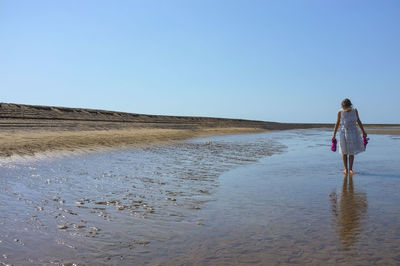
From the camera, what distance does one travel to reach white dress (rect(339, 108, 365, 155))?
7.78 m

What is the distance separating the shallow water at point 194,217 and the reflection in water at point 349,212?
1 centimetres

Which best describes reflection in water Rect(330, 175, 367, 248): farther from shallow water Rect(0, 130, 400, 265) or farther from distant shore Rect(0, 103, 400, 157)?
distant shore Rect(0, 103, 400, 157)

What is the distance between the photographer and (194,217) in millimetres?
3908

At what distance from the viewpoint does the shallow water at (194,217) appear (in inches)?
110

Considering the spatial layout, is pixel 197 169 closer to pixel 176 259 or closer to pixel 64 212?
pixel 64 212

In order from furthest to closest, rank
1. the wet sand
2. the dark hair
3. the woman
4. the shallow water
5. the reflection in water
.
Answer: the wet sand
the dark hair
the woman
the reflection in water
the shallow water

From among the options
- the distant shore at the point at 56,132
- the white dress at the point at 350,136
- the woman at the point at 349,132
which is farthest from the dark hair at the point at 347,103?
the distant shore at the point at 56,132

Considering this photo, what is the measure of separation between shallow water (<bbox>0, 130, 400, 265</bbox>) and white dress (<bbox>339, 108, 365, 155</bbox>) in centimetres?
97

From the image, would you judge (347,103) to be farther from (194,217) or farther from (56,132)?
(56,132)

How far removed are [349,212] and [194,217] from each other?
1.90 metres

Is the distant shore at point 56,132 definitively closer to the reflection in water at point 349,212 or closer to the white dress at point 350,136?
the reflection in water at point 349,212

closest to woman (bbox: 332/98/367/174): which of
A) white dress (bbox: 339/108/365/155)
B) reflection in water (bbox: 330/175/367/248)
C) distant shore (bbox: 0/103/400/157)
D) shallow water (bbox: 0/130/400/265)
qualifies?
white dress (bbox: 339/108/365/155)

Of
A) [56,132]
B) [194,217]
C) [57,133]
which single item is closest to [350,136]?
[194,217]

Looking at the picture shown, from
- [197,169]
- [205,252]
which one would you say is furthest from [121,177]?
[205,252]
